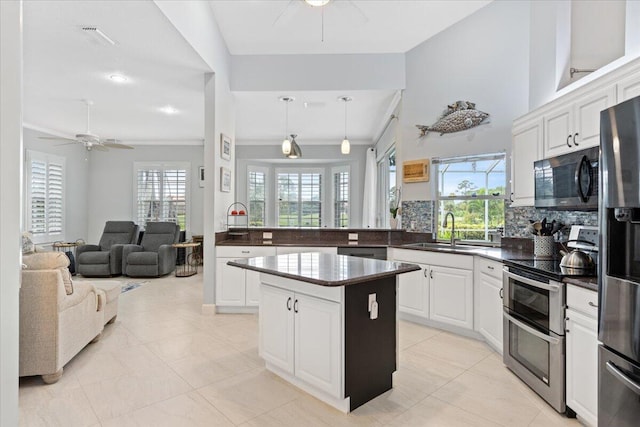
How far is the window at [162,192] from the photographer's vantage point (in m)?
8.13

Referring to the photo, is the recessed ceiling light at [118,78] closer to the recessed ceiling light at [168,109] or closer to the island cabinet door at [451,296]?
the recessed ceiling light at [168,109]

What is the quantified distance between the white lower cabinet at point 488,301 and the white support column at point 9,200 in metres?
3.13

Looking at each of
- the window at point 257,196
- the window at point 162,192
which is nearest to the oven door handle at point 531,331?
the window at point 257,196

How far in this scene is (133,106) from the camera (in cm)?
560

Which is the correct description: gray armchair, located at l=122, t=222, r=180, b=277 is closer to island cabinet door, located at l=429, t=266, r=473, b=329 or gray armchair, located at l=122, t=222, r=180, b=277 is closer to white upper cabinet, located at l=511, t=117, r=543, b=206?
island cabinet door, located at l=429, t=266, r=473, b=329

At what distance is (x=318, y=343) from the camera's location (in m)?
2.22

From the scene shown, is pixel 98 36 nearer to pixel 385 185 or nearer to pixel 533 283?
pixel 533 283

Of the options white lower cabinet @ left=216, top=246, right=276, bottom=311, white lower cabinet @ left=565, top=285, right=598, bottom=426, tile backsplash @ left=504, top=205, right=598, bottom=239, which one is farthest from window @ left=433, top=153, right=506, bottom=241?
white lower cabinet @ left=216, top=246, right=276, bottom=311

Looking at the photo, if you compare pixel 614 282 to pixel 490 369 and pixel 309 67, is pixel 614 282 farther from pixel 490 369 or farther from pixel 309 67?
pixel 309 67

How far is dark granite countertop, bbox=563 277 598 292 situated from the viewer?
193cm

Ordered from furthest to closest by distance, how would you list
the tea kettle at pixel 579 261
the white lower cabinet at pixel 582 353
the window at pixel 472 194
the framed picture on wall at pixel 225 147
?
the framed picture on wall at pixel 225 147 → the window at pixel 472 194 → the tea kettle at pixel 579 261 → the white lower cabinet at pixel 582 353

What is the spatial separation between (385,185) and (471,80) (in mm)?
2854

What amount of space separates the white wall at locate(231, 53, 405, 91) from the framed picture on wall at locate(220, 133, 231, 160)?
766mm

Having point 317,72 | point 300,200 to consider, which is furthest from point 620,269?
point 300,200
